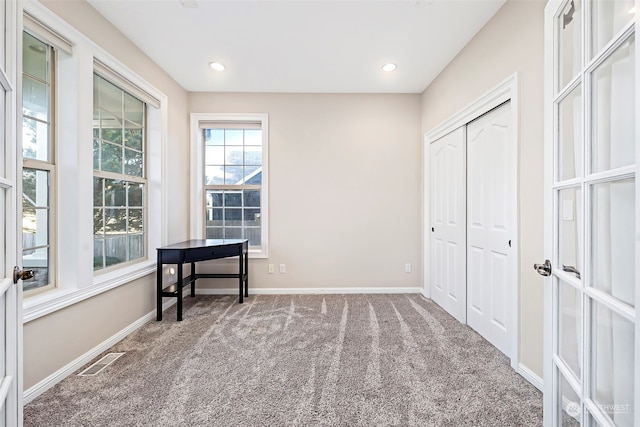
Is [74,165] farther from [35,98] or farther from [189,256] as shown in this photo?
[189,256]

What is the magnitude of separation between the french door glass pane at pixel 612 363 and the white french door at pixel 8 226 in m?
1.93

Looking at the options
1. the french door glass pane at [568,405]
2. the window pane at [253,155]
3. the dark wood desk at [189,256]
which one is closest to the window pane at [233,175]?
the window pane at [253,155]

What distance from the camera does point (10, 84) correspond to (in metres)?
1.03

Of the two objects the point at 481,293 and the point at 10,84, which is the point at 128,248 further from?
the point at 481,293

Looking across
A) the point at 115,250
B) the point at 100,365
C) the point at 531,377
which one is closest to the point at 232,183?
the point at 115,250

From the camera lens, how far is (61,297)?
182 cm

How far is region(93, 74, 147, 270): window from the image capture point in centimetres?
230

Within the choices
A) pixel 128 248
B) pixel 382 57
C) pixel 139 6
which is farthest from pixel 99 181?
pixel 382 57

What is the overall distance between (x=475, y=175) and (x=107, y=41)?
3254mm

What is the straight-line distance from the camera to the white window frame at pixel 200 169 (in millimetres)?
3529

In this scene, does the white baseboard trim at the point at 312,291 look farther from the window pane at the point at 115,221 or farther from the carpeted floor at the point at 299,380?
the window pane at the point at 115,221

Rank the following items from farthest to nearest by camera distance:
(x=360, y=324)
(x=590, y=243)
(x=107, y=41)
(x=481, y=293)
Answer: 1. (x=360, y=324)
2. (x=481, y=293)
3. (x=107, y=41)
4. (x=590, y=243)

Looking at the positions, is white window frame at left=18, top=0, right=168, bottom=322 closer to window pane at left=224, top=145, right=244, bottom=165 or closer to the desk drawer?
the desk drawer

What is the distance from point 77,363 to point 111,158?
161cm
